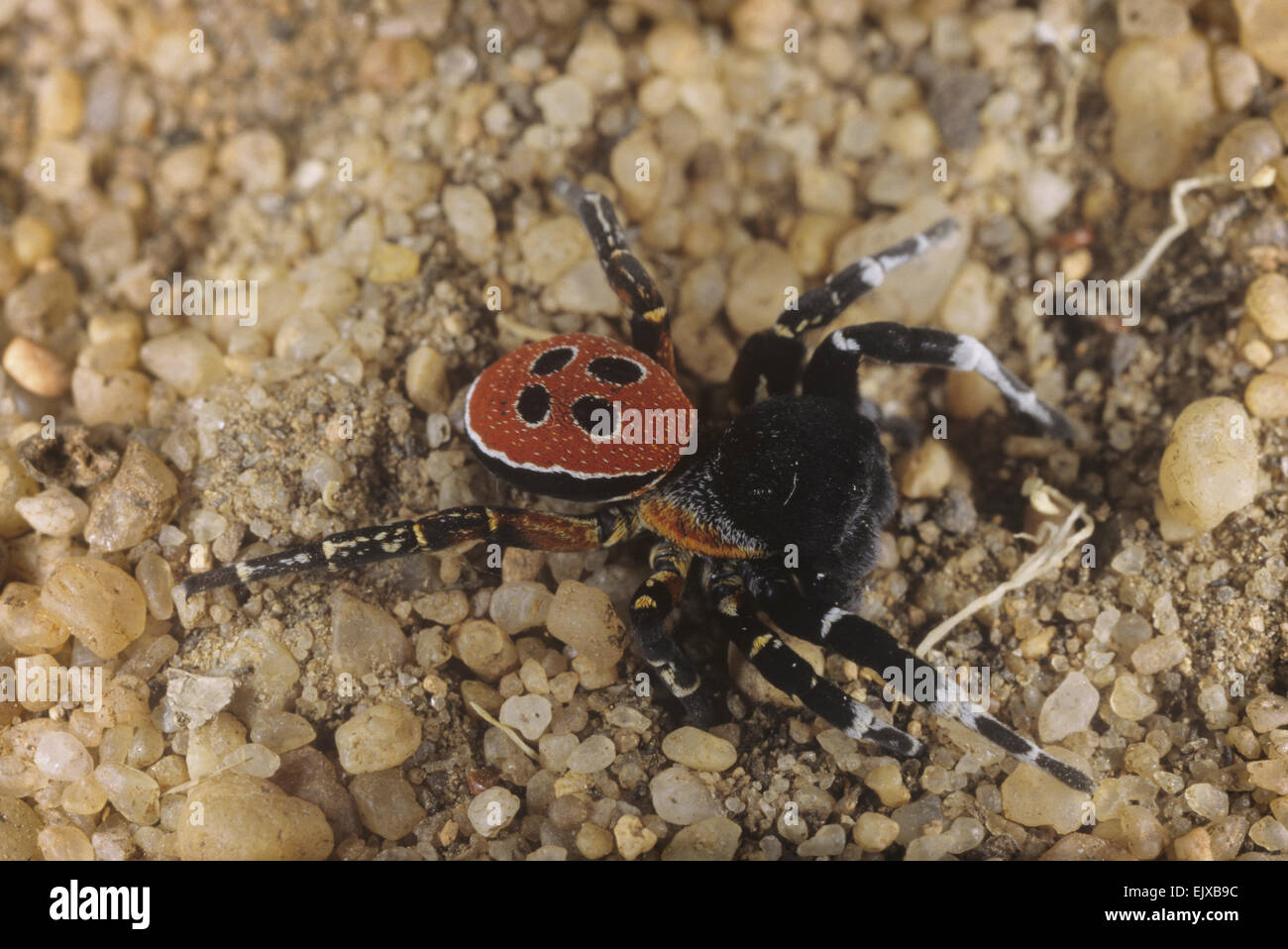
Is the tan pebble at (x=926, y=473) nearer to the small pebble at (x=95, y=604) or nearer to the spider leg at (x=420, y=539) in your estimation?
the spider leg at (x=420, y=539)

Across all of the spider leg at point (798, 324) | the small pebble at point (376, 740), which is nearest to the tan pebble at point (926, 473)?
Result: the spider leg at point (798, 324)

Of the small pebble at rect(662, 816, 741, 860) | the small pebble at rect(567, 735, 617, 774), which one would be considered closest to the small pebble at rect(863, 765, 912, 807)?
the small pebble at rect(662, 816, 741, 860)

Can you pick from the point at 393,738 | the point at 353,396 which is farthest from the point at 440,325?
the point at 393,738

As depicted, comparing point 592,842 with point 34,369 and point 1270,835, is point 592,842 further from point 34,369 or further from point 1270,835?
point 34,369

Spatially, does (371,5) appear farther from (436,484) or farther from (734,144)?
(436,484)

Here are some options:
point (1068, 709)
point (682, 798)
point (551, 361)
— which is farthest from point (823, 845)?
point (551, 361)

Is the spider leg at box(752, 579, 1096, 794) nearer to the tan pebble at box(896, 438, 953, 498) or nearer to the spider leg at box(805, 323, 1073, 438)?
the tan pebble at box(896, 438, 953, 498)
